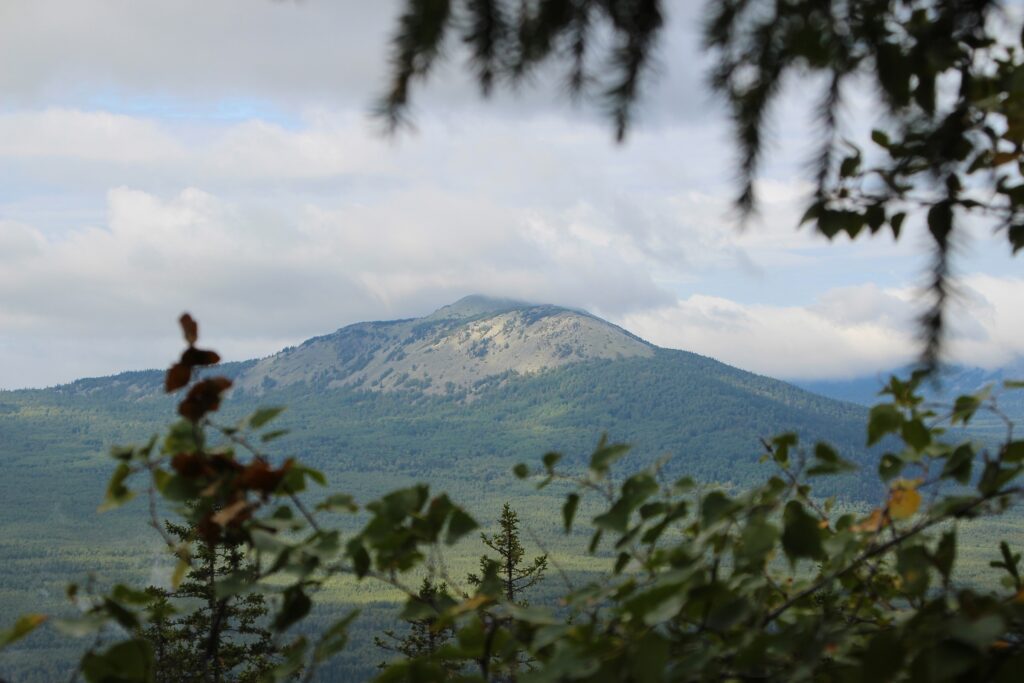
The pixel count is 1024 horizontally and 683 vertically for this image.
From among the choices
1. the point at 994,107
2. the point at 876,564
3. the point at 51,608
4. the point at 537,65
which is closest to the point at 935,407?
the point at 876,564

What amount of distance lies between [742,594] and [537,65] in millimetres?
1157

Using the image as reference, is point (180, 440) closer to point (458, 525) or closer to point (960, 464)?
point (458, 525)

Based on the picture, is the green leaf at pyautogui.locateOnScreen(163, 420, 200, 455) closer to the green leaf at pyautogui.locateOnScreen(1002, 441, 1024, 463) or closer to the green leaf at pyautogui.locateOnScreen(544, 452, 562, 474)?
the green leaf at pyautogui.locateOnScreen(544, 452, 562, 474)

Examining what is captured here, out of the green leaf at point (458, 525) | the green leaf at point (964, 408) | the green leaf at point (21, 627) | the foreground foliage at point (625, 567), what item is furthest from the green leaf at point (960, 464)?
the green leaf at point (21, 627)

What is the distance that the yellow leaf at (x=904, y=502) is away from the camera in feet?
5.97

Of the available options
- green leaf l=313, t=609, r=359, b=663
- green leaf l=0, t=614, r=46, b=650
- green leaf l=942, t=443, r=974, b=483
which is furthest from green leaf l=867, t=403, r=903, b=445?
green leaf l=0, t=614, r=46, b=650

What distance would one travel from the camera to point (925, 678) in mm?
1267

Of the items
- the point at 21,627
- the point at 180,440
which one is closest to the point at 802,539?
the point at 180,440

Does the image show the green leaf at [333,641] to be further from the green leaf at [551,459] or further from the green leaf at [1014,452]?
the green leaf at [1014,452]

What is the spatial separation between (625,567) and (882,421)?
1.93 feet

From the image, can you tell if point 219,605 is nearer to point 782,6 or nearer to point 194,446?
point 194,446

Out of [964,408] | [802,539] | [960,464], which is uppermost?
[964,408]

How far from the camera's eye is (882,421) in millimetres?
1847

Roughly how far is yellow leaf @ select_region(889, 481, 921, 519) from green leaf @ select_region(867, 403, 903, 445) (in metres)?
0.13
